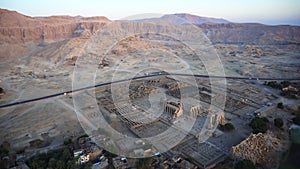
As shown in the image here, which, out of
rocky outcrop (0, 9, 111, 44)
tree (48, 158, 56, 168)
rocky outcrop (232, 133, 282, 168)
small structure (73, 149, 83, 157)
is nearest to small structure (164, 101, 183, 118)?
rocky outcrop (232, 133, 282, 168)

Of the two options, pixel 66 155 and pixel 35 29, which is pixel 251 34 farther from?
pixel 66 155

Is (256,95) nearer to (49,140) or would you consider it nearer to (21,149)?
(49,140)

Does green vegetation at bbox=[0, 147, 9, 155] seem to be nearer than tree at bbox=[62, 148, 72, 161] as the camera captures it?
No

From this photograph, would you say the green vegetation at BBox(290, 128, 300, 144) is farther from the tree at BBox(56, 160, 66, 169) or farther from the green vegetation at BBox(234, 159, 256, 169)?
the tree at BBox(56, 160, 66, 169)

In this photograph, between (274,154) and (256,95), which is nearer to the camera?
(274,154)

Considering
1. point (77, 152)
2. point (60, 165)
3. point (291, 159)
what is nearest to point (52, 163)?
point (60, 165)

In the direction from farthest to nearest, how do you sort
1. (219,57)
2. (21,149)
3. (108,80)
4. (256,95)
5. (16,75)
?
(219,57), (16,75), (108,80), (256,95), (21,149)

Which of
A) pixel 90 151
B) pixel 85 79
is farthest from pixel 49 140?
A: pixel 85 79
